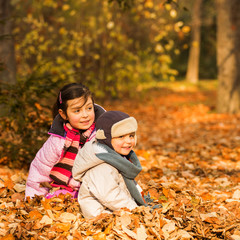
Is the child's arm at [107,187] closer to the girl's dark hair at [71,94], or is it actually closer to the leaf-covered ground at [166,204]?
the leaf-covered ground at [166,204]

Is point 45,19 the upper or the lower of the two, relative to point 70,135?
upper

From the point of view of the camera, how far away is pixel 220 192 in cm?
379

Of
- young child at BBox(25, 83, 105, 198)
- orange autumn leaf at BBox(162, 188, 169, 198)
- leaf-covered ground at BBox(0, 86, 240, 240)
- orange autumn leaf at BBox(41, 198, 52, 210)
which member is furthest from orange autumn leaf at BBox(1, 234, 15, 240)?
orange autumn leaf at BBox(162, 188, 169, 198)

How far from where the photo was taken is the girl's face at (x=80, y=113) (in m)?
2.94

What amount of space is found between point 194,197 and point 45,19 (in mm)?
8091

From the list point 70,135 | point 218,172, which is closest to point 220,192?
point 218,172

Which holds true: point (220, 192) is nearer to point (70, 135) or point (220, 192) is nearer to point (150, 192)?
point (150, 192)

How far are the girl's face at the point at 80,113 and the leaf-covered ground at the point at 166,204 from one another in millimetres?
715

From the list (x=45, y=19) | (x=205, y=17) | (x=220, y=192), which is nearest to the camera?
(x=220, y=192)

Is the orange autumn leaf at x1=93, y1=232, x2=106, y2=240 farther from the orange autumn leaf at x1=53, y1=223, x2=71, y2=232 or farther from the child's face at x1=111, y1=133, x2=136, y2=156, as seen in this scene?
the child's face at x1=111, y1=133, x2=136, y2=156

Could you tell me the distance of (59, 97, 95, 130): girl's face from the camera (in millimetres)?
2938

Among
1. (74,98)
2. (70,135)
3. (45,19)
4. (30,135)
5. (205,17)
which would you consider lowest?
(30,135)

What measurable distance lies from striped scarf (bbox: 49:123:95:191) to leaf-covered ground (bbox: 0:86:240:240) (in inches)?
7.8

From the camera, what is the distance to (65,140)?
3.01 m
